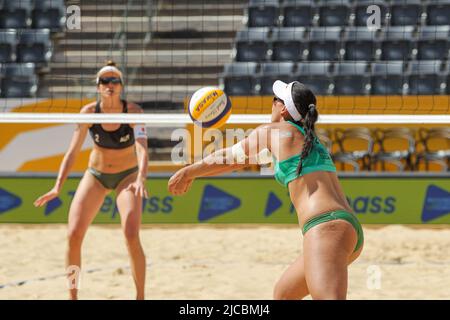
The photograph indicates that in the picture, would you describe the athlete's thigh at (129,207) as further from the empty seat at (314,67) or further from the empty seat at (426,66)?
the empty seat at (426,66)

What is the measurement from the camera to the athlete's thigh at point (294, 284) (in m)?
4.42

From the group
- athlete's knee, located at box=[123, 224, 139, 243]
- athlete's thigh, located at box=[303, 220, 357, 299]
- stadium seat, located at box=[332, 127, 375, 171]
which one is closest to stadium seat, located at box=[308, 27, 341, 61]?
stadium seat, located at box=[332, 127, 375, 171]

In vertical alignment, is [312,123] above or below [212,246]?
above

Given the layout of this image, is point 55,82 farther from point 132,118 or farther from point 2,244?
point 132,118

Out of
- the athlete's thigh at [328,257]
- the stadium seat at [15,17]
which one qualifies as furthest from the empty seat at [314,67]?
the athlete's thigh at [328,257]

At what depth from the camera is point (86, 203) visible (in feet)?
21.2

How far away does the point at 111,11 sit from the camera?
50.0ft

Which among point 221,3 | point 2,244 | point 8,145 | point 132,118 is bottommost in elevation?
point 2,244

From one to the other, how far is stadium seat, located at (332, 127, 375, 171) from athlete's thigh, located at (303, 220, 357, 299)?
7674 mm

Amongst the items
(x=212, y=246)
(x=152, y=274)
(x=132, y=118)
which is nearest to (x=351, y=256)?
(x=132, y=118)

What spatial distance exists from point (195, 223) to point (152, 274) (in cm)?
277

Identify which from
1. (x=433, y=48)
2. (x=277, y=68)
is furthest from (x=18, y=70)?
(x=433, y=48)

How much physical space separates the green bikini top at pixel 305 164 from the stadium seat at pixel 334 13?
33.8 ft
